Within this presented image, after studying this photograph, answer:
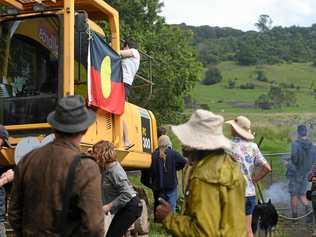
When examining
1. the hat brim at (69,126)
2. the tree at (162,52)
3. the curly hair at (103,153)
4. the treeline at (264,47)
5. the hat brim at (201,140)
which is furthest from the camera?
the treeline at (264,47)

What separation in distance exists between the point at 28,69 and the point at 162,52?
2697cm

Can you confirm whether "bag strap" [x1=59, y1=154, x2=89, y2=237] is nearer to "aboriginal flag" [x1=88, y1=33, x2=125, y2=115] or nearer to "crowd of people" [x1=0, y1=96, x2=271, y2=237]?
"crowd of people" [x1=0, y1=96, x2=271, y2=237]

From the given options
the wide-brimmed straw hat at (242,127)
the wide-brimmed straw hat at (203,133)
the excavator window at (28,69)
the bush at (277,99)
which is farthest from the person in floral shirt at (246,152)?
the bush at (277,99)

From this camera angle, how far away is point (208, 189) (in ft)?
16.2

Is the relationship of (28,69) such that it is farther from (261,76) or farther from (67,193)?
(261,76)

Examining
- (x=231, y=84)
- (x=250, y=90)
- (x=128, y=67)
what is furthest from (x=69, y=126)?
(x=231, y=84)

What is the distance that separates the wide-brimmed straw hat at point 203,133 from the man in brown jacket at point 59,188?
684 millimetres

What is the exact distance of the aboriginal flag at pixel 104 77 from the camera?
31.5 feet

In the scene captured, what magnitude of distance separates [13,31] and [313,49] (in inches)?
4241

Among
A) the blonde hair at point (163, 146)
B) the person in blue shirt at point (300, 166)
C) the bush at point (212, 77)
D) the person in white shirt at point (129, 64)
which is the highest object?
the person in white shirt at point (129, 64)

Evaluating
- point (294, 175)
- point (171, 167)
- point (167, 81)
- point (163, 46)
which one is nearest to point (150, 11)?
point (163, 46)

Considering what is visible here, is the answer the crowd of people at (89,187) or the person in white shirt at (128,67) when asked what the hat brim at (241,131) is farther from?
the crowd of people at (89,187)

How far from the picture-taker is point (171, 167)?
1273 cm

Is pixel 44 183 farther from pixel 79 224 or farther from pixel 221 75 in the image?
pixel 221 75
